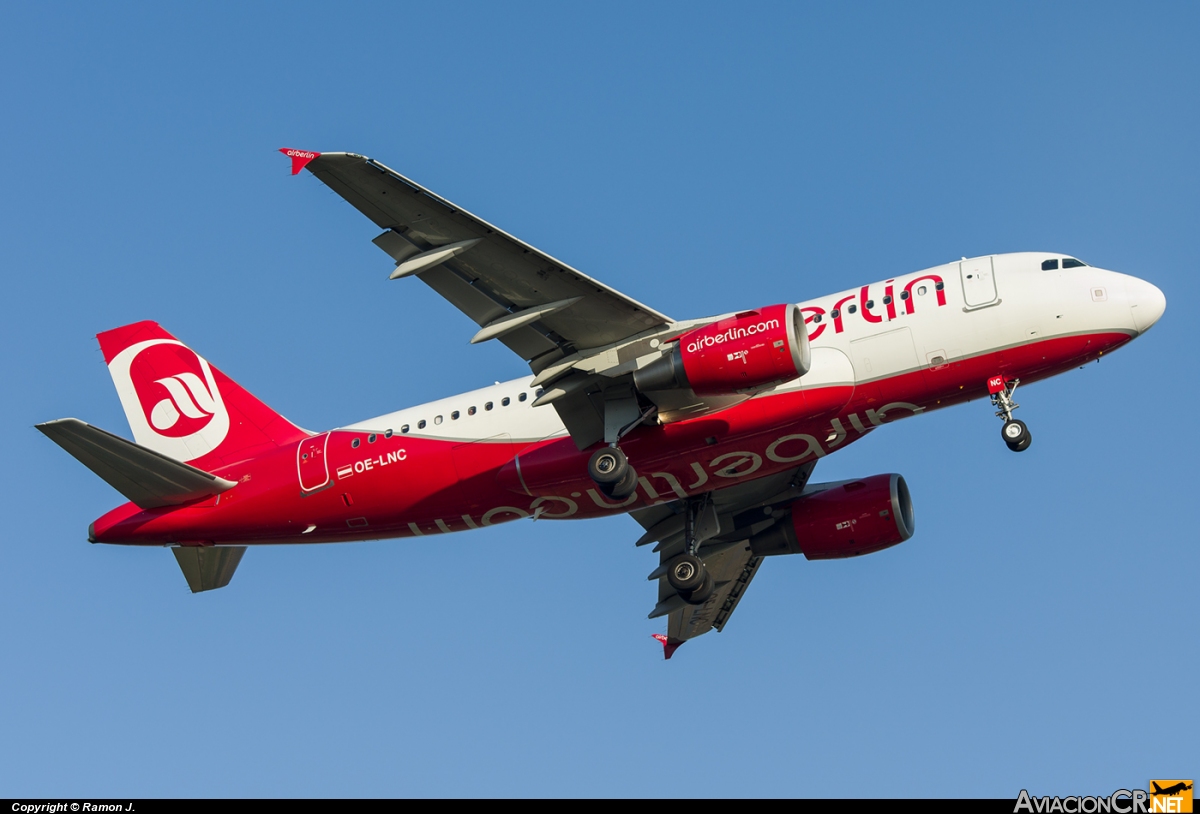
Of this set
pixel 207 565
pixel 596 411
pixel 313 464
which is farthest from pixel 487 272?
pixel 207 565

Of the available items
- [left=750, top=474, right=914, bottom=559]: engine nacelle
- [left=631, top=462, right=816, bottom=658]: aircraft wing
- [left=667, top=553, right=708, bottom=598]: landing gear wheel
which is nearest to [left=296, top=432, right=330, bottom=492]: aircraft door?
[left=631, top=462, right=816, bottom=658]: aircraft wing

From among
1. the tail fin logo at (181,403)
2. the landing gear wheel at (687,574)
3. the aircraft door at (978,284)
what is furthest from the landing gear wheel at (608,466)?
the tail fin logo at (181,403)

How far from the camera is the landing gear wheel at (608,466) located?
97.7 ft

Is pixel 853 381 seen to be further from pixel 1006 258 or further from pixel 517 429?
pixel 517 429

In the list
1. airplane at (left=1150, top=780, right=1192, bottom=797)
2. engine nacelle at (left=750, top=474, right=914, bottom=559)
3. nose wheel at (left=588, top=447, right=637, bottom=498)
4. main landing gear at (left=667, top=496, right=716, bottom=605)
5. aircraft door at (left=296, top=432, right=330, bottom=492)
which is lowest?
airplane at (left=1150, top=780, right=1192, bottom=797)

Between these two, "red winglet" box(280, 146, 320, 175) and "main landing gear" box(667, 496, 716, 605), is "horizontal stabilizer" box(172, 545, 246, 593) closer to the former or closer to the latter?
"main landing gear" box(667, 496, 716, 605)

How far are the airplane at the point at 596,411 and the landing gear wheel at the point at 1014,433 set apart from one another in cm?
5

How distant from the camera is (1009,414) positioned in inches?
1174

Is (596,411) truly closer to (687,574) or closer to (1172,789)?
(687,574)

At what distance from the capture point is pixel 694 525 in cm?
3500

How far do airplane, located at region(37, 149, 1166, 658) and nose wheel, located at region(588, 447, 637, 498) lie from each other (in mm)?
55

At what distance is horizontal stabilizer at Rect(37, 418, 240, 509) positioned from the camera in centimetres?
3044

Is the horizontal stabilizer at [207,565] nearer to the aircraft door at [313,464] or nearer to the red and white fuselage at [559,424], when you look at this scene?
the red and white fuselage at [559,424]

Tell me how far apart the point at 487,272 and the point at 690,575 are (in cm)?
1042
